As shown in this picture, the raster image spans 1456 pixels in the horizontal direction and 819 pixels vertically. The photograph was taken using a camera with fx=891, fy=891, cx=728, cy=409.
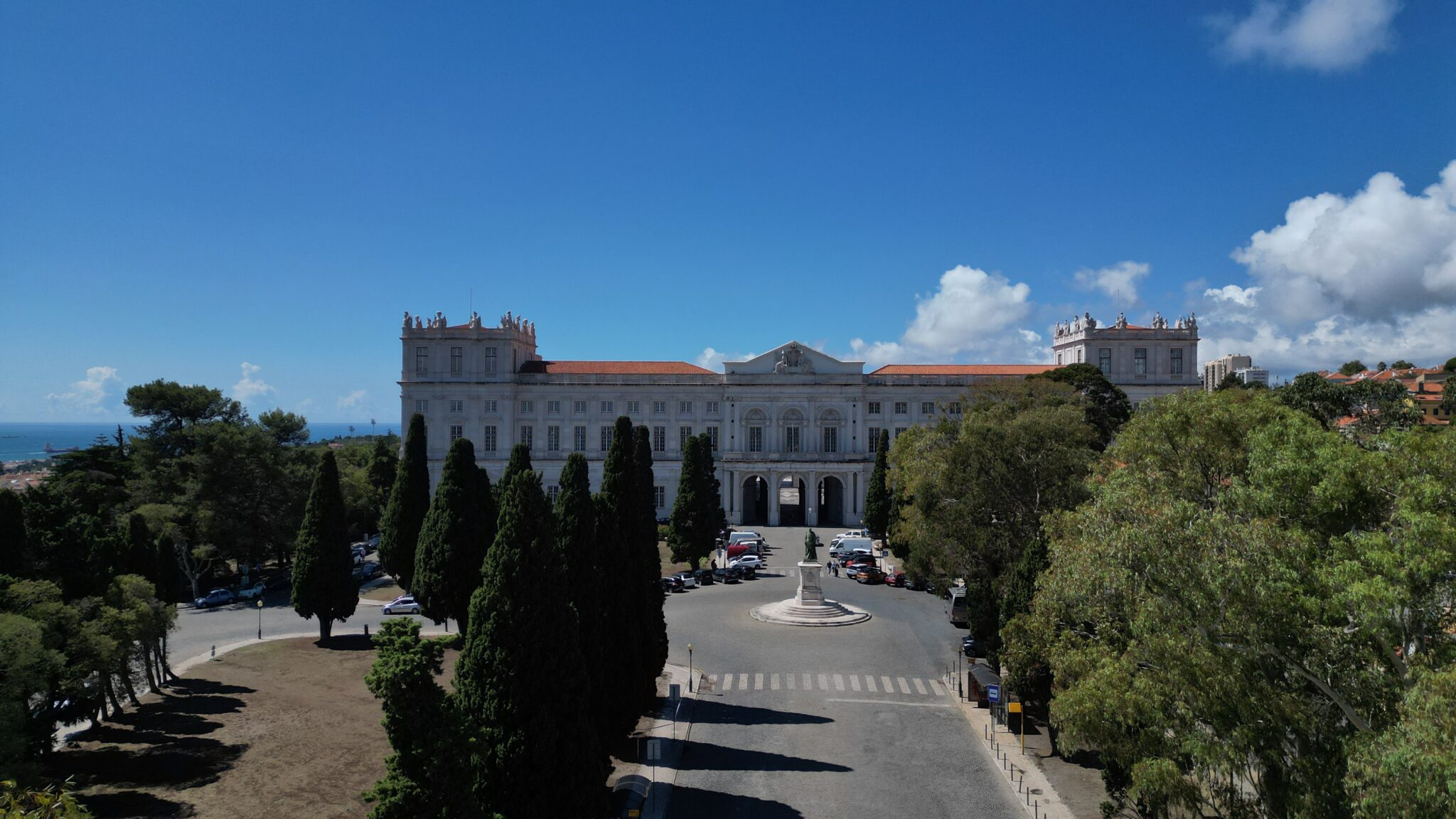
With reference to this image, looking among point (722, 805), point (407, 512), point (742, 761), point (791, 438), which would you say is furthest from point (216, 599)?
point (791, 438)

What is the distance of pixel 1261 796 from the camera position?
42.1 ft

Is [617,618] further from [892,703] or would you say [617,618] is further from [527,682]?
[892,703]

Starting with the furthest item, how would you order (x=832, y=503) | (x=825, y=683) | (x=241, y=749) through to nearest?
1. (x=832, y=503)
2. (x=825, y=683)
3. (x=241, y=749)

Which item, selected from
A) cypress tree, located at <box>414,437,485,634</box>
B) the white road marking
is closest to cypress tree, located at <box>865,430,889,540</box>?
the white road marking

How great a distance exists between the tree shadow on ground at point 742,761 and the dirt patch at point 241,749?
7221 millimetres

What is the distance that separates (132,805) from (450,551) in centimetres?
1395

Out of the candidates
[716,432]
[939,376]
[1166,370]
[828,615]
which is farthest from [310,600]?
[1166,370]

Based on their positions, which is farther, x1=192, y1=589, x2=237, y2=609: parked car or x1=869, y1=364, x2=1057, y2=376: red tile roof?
x1=869, y1=364, x2=1057, y2=376: red tile roof

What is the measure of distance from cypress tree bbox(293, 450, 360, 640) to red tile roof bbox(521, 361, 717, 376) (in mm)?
43059

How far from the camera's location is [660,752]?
862 inches

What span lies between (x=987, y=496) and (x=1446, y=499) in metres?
17.4

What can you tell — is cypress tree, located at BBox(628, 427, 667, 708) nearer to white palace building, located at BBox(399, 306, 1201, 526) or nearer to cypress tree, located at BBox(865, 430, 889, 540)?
cypress tree, located at BBox(865, 430, 889, 540)

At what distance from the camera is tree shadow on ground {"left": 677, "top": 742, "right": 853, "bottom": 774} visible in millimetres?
21234

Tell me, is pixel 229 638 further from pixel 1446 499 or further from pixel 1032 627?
pixel 1446 499
